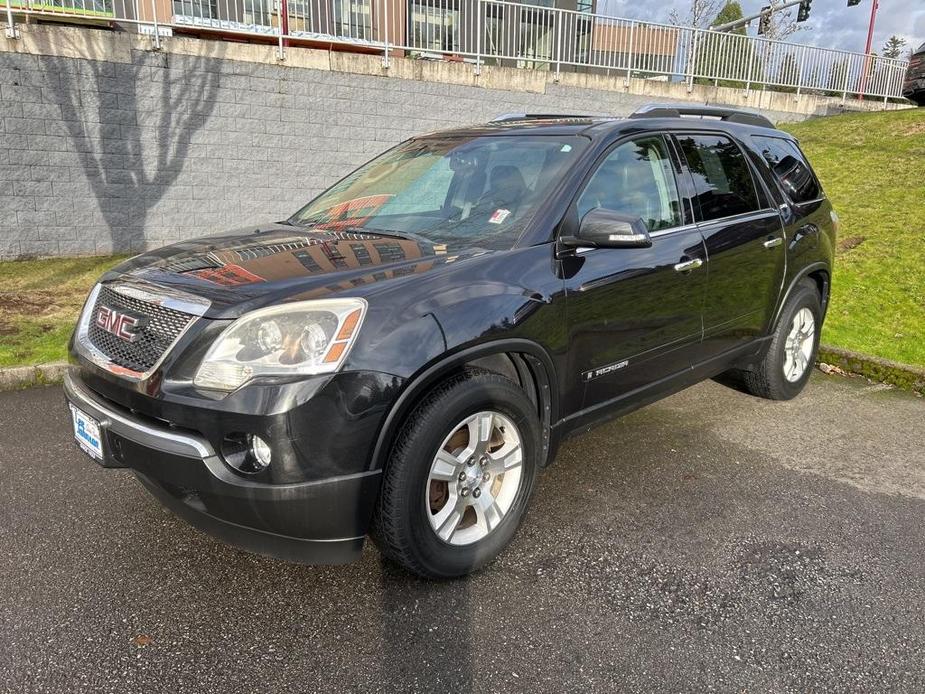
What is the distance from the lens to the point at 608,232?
116 inches

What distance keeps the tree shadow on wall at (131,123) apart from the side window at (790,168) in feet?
26.1

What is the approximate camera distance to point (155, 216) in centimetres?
988

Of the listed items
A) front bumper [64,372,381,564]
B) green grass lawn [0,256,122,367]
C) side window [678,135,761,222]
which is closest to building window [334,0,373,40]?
green grass lawn [0,256,122,367]

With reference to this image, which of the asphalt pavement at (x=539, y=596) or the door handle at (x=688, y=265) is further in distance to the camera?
the door handle at (x=688, y=265)

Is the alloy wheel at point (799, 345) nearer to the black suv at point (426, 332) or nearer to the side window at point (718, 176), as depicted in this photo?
the black suv at point (426, 332)

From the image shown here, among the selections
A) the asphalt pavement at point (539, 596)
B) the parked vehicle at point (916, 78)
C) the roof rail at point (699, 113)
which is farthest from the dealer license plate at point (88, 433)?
the parked vehicle at point (916, 78)

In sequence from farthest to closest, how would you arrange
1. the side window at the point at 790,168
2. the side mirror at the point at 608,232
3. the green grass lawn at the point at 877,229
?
1. the green grass lawn at the point at 877,229
2. the side window at the point at 790,168
3. the side mirror at the point at 608,232

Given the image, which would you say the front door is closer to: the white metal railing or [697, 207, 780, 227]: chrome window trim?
[697, 207, 780, 227]: chrome window trim

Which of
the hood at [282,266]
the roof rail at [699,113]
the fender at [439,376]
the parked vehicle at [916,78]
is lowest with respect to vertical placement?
the fender at [439,376]

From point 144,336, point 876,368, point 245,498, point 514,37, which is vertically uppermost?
point 514,37

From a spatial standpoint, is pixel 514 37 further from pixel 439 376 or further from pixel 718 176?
pixel 439 376

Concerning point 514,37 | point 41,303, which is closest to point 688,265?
point 41,303

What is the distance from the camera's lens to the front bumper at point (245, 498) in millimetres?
2311

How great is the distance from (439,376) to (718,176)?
2403 millimetres
